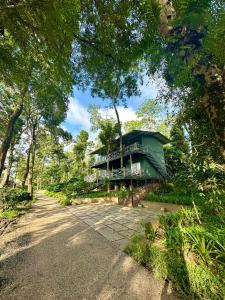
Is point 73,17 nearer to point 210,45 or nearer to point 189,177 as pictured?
point 210,45

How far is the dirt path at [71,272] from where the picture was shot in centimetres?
329

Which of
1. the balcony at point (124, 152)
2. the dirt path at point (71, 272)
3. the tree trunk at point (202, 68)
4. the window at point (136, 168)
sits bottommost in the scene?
the dirt path at point (71, 272)

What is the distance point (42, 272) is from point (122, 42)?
20.5ft

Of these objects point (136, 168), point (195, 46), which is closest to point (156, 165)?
point (136, 168)

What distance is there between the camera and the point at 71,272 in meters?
4.09

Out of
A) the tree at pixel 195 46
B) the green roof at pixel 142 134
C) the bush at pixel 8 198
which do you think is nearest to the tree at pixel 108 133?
the green roof at pixel 142 134

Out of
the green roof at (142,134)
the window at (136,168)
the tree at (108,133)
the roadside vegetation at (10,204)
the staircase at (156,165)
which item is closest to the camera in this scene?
the roadside vegetation at (10,204)

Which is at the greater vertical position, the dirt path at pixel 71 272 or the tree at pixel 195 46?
the tree at pixel 195 46

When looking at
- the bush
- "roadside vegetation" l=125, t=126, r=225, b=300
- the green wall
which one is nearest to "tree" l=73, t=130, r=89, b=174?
the green wall

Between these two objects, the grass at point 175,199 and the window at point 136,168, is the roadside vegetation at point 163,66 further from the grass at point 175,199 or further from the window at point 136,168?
the window at point 136,168

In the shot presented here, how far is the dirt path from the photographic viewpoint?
3.29m

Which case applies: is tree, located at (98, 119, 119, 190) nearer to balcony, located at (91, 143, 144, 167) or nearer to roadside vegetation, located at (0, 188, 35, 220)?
balcony, located at (91, 143, 144, 167)

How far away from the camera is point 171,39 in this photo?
219 centimetres

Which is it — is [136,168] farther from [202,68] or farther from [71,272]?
[202,68]
